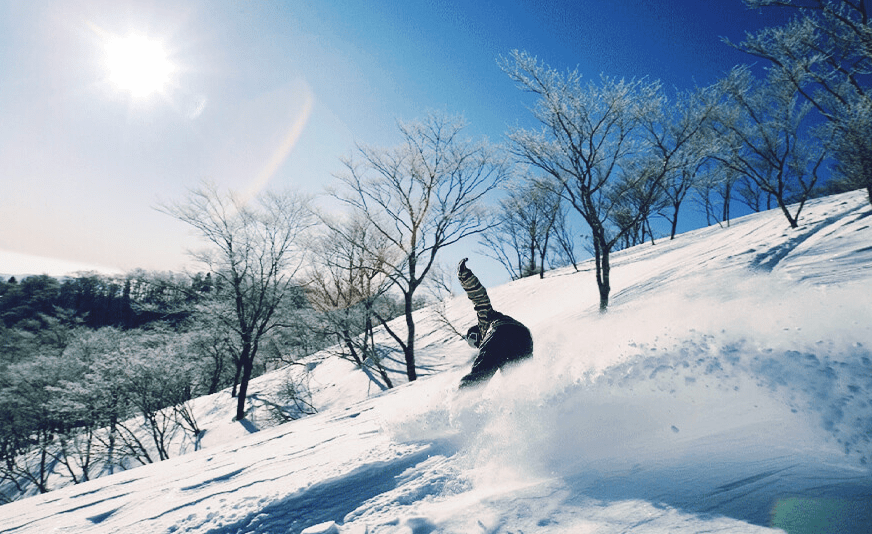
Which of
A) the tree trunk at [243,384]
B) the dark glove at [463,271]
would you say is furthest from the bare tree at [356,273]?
the dark glove at [463,271]

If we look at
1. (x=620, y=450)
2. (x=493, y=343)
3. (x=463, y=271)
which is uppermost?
(x=463, y=271)

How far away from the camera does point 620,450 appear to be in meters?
1.93

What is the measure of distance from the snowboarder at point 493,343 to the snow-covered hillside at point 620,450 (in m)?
0.20

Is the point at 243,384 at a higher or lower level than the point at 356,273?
lower

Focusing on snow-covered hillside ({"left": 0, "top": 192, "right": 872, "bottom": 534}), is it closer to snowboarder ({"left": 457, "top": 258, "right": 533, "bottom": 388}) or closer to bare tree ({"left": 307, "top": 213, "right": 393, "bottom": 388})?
snowboarder ({"left": 457, "top": 258, "right": 533, "bottom": 388})

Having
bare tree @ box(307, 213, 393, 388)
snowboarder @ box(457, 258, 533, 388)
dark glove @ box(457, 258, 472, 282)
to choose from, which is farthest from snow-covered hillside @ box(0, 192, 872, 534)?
bare tree @ box(307, 213, 393, 388)

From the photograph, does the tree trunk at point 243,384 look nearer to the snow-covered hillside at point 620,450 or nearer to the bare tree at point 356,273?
the bare tree at point 356,273

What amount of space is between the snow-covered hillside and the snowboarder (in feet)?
0.65

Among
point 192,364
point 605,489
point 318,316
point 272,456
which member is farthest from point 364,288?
point 605,489

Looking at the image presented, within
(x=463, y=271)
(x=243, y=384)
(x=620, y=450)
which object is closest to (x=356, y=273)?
(x=243, y=384)

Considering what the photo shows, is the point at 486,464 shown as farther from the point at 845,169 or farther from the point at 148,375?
the point at 148,375

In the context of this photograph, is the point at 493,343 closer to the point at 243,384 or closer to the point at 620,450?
the point at 620,450

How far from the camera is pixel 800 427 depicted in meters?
1.70

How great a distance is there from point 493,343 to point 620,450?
1688mm
